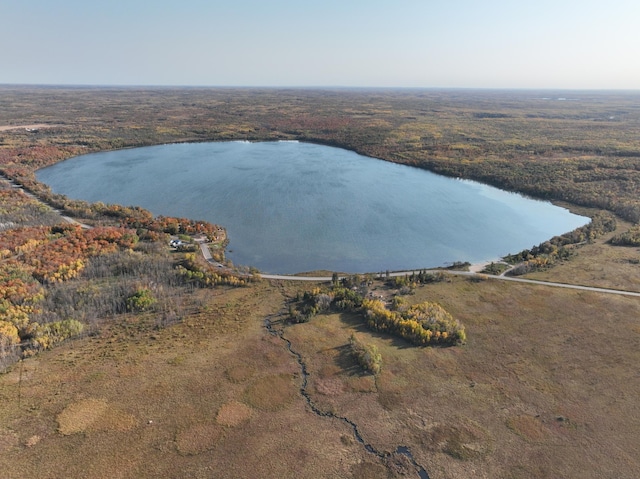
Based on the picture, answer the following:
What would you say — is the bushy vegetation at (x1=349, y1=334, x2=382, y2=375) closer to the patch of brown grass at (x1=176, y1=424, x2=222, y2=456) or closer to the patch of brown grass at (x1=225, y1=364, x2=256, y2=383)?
the patch of brown grass at (x1=225, y1=364, x2=256, y2=383)

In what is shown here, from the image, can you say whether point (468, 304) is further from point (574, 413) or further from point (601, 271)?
point (601, 271)

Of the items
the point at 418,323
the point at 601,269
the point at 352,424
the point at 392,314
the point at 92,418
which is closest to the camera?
the point at 92,418

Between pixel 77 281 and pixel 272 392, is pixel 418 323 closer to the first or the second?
pixel 272 392

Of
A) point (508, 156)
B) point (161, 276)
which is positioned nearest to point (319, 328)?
point (161, 276)

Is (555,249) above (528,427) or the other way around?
above

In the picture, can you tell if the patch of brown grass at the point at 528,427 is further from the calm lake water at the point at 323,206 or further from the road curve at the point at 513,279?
the calm lake water at the point at 323,206

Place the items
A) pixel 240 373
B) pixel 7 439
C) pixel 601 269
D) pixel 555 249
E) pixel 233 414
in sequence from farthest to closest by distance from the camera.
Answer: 1. pixel 555 249
2. pixel 601 269
3. pixel 240 373
4. pixel 233 414
5. pixel 7 439

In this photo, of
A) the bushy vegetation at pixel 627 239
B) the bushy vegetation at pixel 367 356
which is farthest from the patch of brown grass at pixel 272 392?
the bushy vegetation at pixel 627 239

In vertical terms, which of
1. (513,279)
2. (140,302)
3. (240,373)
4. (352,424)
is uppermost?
(140,302)

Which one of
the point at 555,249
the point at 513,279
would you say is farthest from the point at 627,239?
the point at 513,279
